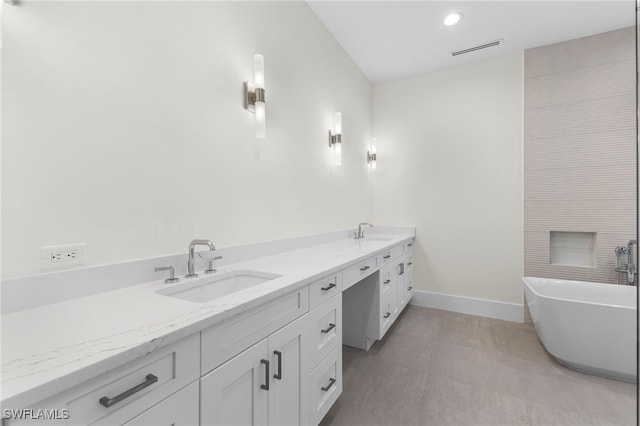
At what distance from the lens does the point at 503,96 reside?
9.78ft

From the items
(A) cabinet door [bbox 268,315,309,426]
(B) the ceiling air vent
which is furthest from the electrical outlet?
(B) the ceiling air vent

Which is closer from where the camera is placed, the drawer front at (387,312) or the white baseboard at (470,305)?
the drawer front at (387,312)

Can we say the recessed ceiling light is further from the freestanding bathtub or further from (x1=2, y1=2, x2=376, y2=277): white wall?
the freestanding bathtub

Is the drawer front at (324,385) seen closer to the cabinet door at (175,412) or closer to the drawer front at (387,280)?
the cabinet door at (175,412)

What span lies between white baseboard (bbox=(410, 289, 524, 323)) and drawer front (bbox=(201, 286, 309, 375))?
8.40 feet

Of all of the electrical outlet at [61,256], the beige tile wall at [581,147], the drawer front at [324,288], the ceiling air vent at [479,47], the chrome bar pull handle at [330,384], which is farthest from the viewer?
the ceiling air vent at [479,47]

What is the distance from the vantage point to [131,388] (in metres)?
0.63

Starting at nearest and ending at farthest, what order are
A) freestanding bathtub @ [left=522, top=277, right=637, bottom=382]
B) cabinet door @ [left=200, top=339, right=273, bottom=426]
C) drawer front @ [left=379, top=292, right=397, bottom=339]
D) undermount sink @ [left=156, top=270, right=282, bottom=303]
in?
cabinet door @ [left=200, top=339, right=273, bottom=426], undermount sink @ [left=156, top=270, right=282, bottom=303], freestanding bathtub @ [left=522, top=277, right=637, bottom=382], drawer front @ [left=379, top=292, right=397, bottom=339]

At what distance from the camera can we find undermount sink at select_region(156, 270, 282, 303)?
3.77 ft

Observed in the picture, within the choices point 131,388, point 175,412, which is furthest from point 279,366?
point 131,388

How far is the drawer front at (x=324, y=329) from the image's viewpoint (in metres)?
1.30

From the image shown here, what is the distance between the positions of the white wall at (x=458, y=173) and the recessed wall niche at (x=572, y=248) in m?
0.30

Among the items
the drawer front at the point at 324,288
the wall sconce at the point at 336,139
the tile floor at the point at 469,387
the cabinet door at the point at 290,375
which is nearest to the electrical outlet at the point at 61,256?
the cabinet door at the point at 290,375

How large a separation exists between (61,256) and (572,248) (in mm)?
3746
